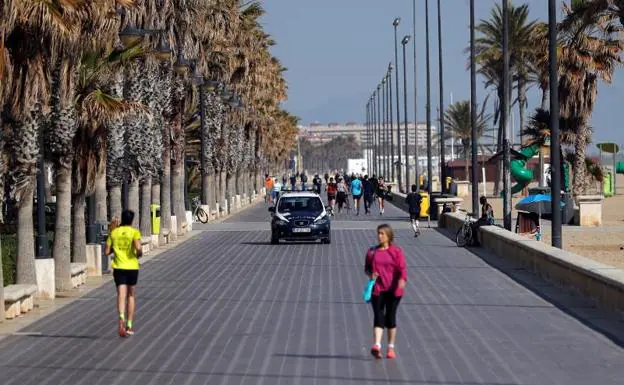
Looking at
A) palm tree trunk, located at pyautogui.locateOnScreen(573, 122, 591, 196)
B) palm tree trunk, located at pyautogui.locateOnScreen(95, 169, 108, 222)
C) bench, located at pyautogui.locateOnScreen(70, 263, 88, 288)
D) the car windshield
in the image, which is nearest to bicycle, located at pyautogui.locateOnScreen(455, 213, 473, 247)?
the car windshield

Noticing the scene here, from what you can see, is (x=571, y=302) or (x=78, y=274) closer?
(x=571, y=302)

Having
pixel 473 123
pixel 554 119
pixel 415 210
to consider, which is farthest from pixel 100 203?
pixel 473 123

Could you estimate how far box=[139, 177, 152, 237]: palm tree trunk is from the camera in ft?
135

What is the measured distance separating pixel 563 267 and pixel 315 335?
7.35m

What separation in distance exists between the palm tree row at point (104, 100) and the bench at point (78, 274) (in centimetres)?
54

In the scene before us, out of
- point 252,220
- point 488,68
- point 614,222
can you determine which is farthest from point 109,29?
point 488,68

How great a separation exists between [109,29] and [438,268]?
10587 millimetres

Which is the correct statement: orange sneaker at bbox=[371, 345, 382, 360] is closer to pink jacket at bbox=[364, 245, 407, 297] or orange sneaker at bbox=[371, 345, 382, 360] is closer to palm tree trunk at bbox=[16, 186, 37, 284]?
pink jacket at bbox=[364, 245, 407, 297]

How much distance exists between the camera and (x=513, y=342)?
57.8 feet

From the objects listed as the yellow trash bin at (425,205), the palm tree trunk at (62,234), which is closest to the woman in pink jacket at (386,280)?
the palm tree trunk at (62,234)

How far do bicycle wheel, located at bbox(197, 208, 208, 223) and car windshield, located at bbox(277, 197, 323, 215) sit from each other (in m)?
17.1

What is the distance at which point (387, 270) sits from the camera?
1609 centimetres

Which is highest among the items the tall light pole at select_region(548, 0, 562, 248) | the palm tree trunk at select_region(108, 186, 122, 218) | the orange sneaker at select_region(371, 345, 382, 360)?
the tall light pole at select_region(548, 0, 562, 248)

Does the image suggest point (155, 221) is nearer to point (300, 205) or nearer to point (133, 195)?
point (133, 195)
